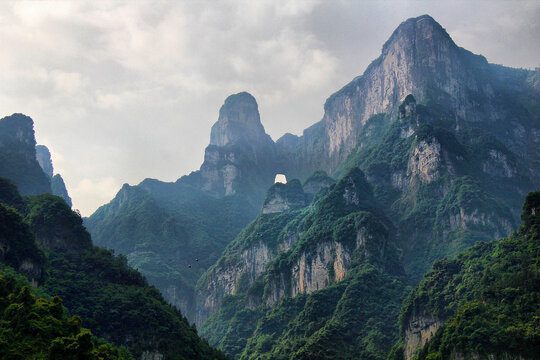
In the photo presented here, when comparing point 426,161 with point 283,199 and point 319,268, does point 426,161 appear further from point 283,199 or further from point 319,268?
point 283,199

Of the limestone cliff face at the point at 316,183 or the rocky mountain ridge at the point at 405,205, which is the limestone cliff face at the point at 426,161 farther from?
the limestone cliff face at the point at 316,183

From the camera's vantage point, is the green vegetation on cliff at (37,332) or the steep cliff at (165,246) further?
the steep cliff at (165,246)

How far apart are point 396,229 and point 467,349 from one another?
237 ft

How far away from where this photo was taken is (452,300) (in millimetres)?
82750

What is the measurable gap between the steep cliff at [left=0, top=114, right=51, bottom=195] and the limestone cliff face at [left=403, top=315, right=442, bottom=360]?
9590 centimetres

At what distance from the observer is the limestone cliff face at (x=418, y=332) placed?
81.6m

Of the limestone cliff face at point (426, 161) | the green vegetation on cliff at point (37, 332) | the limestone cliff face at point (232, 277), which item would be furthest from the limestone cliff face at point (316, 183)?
the green vegetation on cliff at point (37, 332)

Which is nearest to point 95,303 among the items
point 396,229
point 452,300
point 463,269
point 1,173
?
point 452,300

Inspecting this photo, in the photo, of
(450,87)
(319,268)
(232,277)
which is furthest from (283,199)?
(450,87)

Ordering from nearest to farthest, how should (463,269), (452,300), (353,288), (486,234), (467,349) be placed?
(467,349), (452,300), (463,269), (353,288), (486,234)

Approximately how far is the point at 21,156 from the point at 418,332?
11052cm

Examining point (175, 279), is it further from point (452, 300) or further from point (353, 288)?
point (452, 300)

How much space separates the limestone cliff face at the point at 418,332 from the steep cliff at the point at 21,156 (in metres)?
95.9

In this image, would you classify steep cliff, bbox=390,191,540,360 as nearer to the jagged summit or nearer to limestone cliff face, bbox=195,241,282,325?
limestone cliff face, bbox=195,241,282,325
